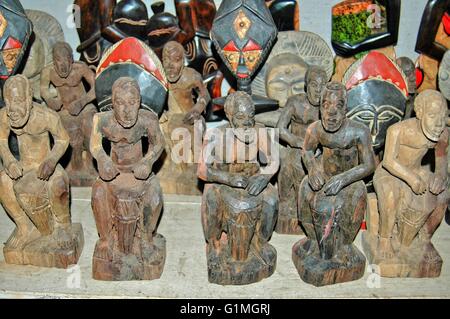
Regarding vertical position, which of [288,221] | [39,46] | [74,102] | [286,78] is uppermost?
[39,46]

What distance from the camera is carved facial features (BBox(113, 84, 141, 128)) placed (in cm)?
290

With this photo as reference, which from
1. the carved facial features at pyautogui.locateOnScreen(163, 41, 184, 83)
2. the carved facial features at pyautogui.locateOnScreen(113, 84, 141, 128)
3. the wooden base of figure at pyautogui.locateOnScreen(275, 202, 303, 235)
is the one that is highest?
the carved facial features at pyautogui.locateOnScreen(113, 84, 141, 128)

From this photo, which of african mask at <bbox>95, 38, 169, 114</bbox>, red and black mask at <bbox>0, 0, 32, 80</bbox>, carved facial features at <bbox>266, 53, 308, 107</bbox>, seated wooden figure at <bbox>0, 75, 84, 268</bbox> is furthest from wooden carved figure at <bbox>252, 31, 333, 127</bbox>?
red and black mask at <bbox>0, 0, 32, 80</bbox>

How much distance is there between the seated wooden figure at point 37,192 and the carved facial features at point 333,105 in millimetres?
1494

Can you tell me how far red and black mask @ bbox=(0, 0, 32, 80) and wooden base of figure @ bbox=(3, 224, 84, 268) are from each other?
1621 millimetres

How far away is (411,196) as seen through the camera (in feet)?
10.3

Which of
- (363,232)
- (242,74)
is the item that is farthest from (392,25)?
(363,232)

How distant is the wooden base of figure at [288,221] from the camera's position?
3683 millimetres

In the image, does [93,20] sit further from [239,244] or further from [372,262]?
[372,262]

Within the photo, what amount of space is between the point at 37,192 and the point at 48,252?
1.17ft

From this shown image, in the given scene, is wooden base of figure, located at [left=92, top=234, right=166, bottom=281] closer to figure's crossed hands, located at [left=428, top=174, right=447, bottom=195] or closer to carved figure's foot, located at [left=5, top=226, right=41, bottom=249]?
carved figure's foot, located at [left=5, top=226, right=41, bottom=249]

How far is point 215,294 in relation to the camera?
3.05 m

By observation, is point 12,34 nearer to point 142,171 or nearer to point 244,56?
point 244,56

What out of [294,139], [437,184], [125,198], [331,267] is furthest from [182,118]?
[437,184]
